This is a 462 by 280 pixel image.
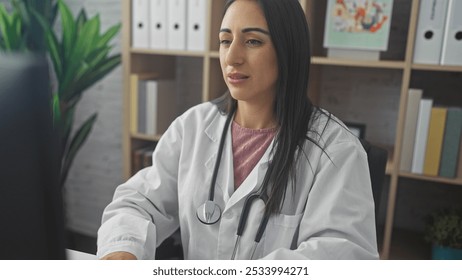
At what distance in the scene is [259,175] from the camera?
85cm

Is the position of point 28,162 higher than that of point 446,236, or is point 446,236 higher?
point 28,162

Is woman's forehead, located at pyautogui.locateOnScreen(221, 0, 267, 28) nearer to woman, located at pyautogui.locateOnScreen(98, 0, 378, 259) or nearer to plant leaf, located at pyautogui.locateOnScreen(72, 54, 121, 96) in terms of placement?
woman, located at pyautogui.locateOnScreen(98, 0, 378, 259)

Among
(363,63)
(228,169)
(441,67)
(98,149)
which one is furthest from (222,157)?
(98,149)

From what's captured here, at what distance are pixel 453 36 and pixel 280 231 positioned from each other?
748mm

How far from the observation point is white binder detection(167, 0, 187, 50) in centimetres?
144

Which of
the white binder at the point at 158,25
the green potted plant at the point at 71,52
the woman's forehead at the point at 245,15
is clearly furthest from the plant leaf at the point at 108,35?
the woman's forehead at the point at 245,15

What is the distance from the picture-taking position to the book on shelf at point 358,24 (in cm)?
120

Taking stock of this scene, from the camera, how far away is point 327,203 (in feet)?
2.53

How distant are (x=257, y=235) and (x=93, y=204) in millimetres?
1451

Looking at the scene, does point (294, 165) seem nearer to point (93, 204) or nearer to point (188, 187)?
point (188, 187)

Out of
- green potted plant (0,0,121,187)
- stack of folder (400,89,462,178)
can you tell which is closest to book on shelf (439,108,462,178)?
stack of folder (400,89,462,178)

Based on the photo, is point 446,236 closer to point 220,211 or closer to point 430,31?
point 430,31

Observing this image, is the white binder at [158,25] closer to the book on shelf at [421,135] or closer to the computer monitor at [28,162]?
the book on shelf at [421,135]

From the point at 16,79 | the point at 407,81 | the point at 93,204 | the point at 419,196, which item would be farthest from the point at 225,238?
the point at 93,204
